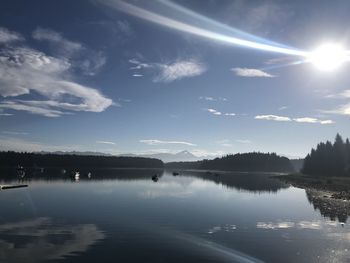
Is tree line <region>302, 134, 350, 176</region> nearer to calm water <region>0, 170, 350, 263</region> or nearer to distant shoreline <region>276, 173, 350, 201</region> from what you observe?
distant shoreline <region>276, 173, 350, 201</region>

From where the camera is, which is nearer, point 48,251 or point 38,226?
point 48,251

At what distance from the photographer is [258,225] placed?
162ft

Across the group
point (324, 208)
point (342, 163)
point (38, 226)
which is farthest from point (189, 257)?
point (342, 163)

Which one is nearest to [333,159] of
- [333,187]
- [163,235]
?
[333,187]

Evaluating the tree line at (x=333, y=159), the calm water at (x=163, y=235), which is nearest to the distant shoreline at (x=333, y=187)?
the tree line at (x=333, y=159)

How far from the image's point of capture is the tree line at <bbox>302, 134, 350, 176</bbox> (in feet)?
558

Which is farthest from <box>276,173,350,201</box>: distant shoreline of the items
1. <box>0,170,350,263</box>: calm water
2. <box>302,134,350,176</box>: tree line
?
<box>0,170,350,263</box>: calm water

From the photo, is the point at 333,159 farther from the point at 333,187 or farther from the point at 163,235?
the point at 163,235

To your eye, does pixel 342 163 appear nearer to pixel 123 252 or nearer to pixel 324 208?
pixel 324 208

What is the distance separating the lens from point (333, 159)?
17338 centimetres

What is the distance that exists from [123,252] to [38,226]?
1611cm

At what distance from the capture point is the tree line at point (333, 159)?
170 m

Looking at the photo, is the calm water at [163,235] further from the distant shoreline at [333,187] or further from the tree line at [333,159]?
the tree line at [333,159]

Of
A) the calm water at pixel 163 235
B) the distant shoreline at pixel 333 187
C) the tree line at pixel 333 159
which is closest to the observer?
the calm water at pixel 163 235
